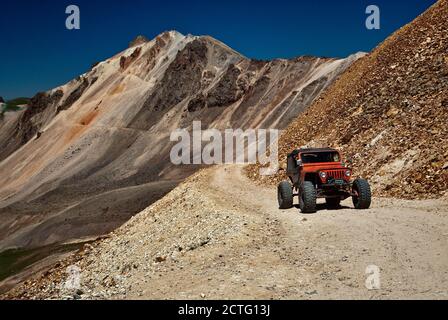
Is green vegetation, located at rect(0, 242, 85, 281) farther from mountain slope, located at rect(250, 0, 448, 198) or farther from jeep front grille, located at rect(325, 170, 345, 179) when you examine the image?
jeep front grille, located at rect(325, 170, 345, 179)

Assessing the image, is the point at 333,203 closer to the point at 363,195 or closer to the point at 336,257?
the point at 363,195

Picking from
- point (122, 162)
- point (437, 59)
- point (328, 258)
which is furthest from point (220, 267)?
point (122, 162)

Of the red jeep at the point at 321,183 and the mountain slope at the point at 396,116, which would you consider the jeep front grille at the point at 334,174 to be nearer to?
the red jeep at the point at 321,183

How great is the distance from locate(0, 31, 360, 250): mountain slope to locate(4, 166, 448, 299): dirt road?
2678 centimetres

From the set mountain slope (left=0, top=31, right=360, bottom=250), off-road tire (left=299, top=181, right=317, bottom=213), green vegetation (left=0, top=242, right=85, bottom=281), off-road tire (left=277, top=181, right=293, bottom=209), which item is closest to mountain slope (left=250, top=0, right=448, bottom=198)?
off-road tire (left=277, top=181, right=293, bottom=209)

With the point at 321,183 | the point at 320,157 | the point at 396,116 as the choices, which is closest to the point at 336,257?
the point at 321,183

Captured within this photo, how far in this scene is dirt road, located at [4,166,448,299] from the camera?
35.4ft

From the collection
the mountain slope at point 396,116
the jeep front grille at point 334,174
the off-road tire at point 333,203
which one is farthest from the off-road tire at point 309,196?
the mountain slope at point 396,116

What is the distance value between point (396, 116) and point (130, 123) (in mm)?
76261

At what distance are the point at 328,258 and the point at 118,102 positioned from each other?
326 feet

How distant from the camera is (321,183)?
19.3m

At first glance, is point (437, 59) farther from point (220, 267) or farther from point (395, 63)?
point (220, 267)

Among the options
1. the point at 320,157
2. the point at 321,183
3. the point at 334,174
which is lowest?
the point at 321,183

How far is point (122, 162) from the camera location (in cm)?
8200
